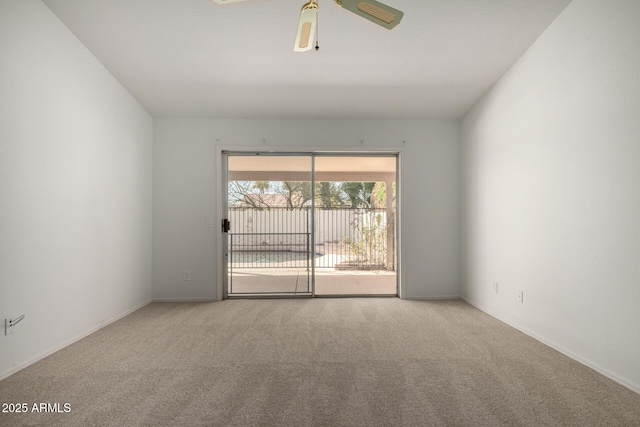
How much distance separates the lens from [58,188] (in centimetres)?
294

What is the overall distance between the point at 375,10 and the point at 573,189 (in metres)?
2.14

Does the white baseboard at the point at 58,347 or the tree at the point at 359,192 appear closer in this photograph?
the white baseboard at the point at 58,347

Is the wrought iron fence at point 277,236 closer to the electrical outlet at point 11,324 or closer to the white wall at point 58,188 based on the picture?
the white wall at point 58,188

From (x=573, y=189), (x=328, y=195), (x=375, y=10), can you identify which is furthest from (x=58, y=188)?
(x=573, y=189)

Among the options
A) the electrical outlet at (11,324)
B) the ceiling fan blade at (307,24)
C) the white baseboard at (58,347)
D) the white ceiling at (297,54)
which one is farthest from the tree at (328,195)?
the electrical outlet at (11,324)

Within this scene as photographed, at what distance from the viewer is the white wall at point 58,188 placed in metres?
2.46

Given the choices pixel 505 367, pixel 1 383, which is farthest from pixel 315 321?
pixel 1 383

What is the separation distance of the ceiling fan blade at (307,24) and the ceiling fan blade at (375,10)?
0.14m

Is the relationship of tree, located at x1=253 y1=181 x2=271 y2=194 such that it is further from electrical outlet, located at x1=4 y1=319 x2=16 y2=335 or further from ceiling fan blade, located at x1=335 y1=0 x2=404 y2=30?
ceiling fan blade, located at x1=335 y1=0 x2=404 y2=30

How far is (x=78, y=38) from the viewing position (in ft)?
10.4

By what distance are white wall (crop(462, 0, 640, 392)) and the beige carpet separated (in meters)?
0.33

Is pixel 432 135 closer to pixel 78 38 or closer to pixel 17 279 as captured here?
pixel 78 38

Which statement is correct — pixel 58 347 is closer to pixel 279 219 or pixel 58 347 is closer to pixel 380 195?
pixel 279 219

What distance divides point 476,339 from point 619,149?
1.86m
